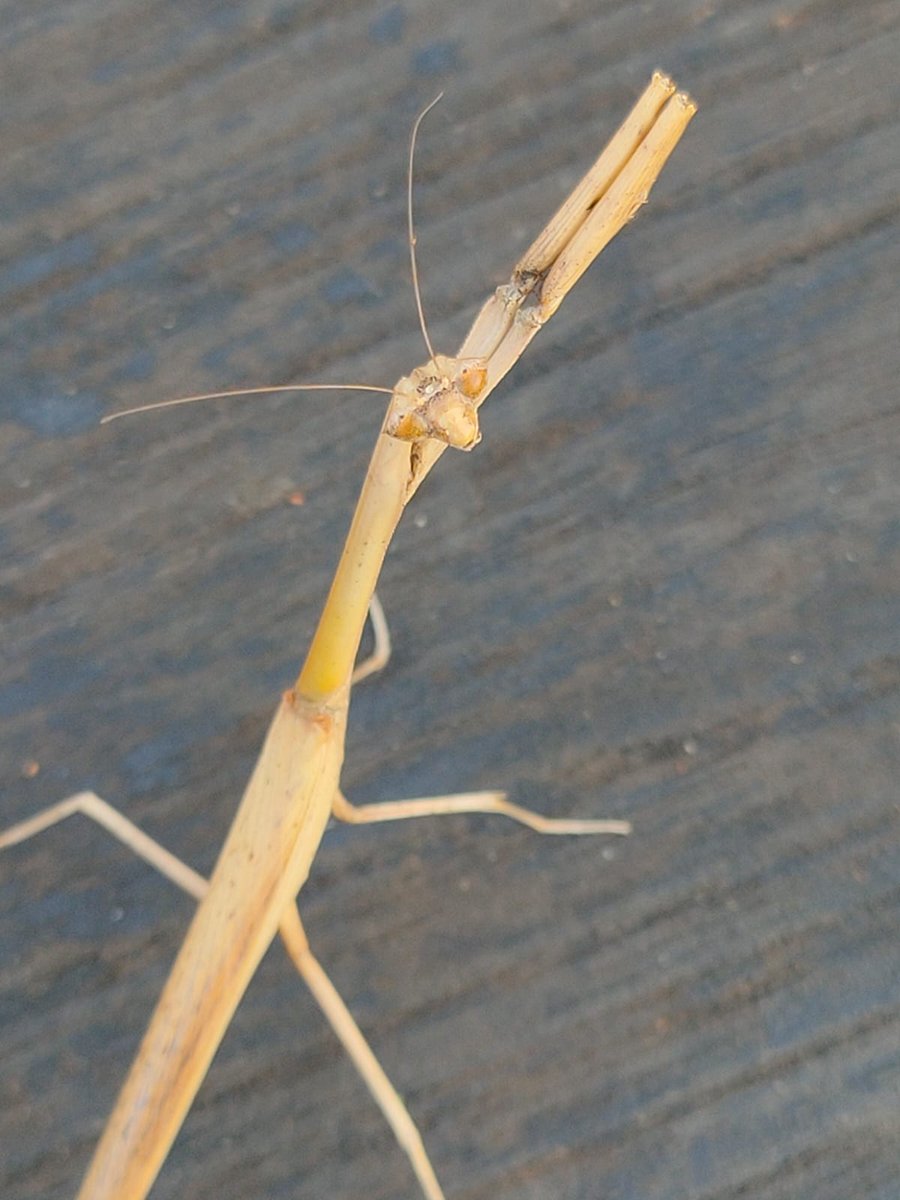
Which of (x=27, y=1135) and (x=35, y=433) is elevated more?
(x=35, y=433)

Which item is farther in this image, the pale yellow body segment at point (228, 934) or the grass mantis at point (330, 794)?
the pale yellow body segment at point (228, 934)

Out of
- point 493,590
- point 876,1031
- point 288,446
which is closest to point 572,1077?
point 876,1031

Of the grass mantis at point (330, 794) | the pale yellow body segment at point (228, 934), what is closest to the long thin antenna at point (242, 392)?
the grass mantis at point (330, 794)

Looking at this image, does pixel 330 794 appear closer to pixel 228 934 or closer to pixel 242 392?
pixel 228 934

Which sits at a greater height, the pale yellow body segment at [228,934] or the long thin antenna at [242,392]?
the long thin antenna at [242,392]

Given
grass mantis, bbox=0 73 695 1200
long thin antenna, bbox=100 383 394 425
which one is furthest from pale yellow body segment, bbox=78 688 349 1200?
long thin antenna, bbox=100 383 394 425

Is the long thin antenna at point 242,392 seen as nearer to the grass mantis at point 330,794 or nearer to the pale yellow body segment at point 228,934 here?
the grass mantis at point 330,794

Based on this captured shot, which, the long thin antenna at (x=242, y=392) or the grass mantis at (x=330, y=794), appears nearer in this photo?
the grass mantis at (x=330, y=794)

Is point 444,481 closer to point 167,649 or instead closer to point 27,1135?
point 167,649
